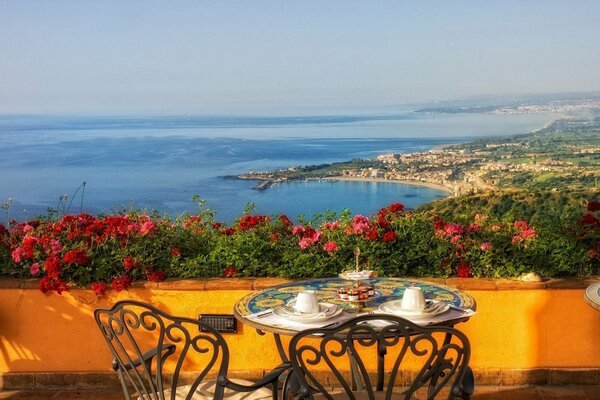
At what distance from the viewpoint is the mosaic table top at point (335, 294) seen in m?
2.79

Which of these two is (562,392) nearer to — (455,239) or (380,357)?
A: (455,239)

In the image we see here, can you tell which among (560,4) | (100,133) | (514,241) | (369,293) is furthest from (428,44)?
(369,293)

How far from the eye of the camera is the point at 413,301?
8.58ft

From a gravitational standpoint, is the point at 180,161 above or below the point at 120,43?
below

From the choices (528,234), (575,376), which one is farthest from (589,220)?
(575,376)

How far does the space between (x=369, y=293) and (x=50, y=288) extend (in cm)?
186

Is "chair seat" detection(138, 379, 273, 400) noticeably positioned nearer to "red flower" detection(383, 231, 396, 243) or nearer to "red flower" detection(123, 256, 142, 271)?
"red flower" detection(123, 256, 142, 271)

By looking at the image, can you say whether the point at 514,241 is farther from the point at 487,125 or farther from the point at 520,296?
the point at 487,125

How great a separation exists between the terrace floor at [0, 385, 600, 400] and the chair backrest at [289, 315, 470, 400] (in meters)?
0.29

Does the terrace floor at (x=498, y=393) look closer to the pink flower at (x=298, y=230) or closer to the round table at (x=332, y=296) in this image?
the round table at (x=332, y=296)

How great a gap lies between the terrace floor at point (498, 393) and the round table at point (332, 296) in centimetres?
97

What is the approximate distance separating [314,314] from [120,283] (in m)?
1.62

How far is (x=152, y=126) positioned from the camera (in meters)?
28.6

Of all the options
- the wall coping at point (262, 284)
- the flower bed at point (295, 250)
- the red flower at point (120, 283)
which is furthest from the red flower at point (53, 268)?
the red flower at point (120, 283)
